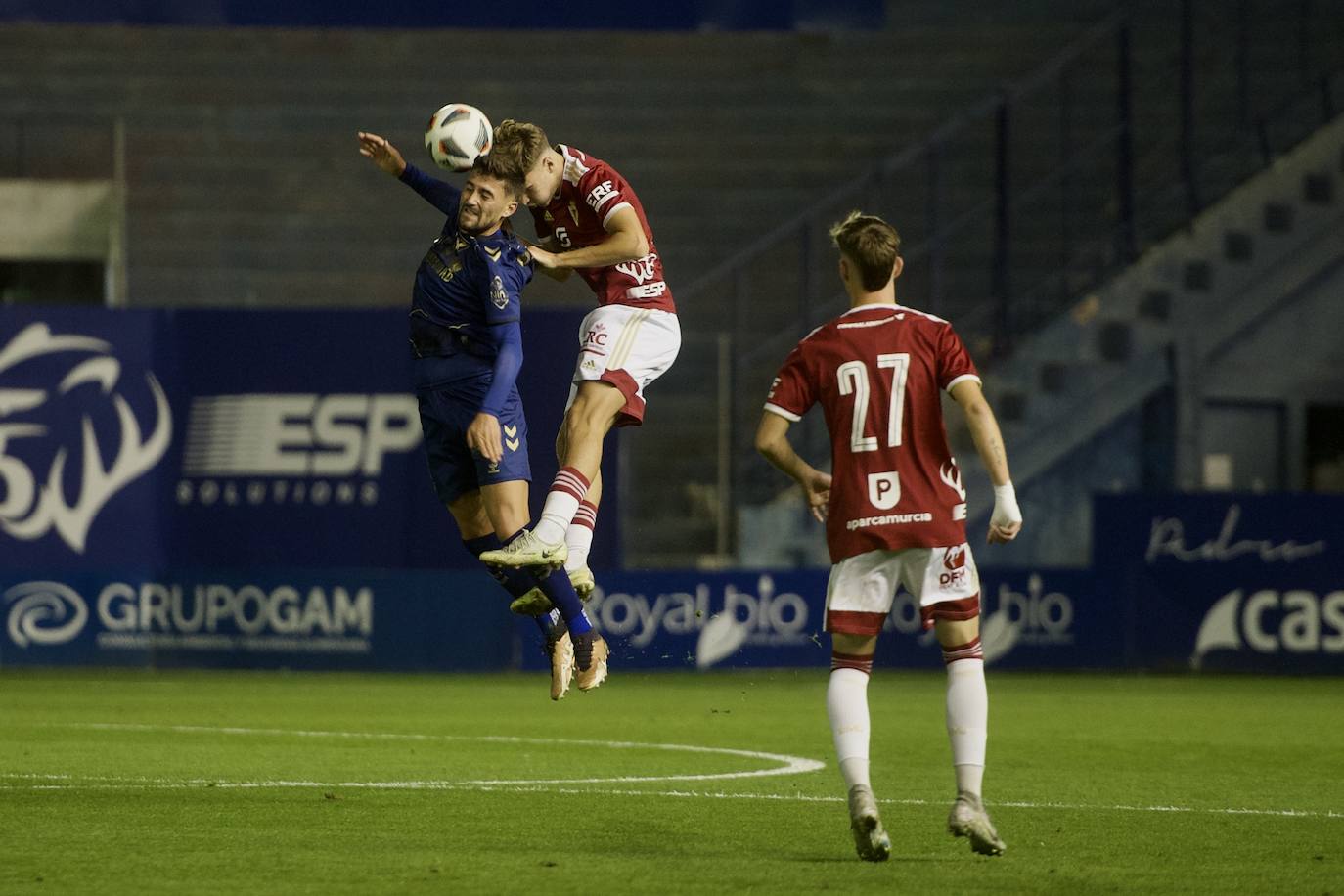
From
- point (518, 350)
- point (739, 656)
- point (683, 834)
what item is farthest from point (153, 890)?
point (739, 656)

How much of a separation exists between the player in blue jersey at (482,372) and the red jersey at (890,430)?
6.37ft

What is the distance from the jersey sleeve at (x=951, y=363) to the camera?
6801 millimetres

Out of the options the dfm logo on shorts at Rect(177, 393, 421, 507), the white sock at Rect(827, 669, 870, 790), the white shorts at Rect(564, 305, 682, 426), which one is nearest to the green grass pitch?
the white sock at Rect(827, 669, 870, 790)

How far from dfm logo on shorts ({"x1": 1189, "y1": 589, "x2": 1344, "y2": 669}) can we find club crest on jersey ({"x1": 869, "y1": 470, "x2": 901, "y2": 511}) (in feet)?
37.8

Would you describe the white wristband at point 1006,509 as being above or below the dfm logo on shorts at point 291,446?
below

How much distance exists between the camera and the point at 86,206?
22828 mm

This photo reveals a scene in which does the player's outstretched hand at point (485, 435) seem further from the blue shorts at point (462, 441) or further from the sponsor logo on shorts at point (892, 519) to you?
the sponsor logo on shorts at point (892, 519)

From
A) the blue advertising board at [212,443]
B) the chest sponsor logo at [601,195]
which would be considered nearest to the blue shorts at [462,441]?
the chest sponsor logo at [601,195]

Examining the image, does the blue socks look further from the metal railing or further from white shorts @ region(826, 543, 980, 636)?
the metal railing

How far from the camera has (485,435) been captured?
834cm

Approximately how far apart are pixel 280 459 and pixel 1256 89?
1095 centimetres

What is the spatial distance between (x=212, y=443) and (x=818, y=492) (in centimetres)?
1152

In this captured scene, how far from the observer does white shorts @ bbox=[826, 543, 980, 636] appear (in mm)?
→ 6773

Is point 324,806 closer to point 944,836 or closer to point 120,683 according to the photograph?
point 944,836
